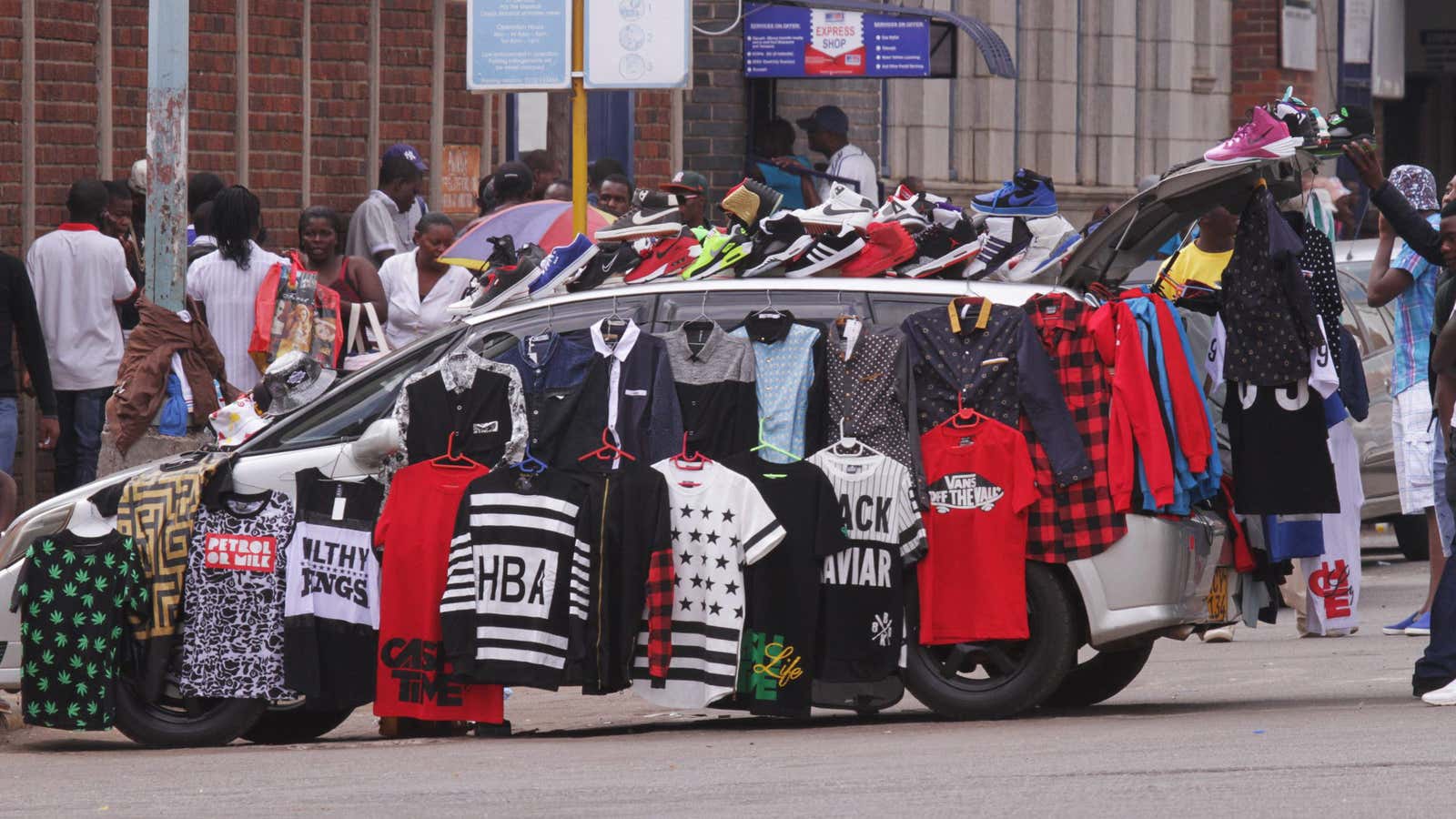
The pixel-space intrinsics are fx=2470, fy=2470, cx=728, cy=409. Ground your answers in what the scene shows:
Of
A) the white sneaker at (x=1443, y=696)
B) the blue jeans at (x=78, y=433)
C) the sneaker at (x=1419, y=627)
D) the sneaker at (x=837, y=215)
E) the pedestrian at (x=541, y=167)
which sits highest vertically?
the pedestrian at (x=541, y=167)

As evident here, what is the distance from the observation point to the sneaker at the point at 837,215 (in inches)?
367

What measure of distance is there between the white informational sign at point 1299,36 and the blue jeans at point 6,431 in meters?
17.9

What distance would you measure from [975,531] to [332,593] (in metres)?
2.30

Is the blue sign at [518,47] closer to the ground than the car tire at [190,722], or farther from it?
farther from it

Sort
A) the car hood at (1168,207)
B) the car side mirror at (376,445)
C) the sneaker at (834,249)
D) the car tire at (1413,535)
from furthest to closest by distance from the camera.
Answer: the car tire at (1413,535), the sneaker at (834,249), the car hood at (1168,207), the car side mirror at (376,445)

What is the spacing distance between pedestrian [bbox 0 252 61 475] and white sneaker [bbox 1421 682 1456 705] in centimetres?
650

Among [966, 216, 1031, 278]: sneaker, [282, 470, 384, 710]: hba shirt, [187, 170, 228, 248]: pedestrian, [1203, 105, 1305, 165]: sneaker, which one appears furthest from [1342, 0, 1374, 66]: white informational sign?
[282, 470, 384, 710]: hba shirt

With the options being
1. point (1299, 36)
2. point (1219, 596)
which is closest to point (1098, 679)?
point (1219, 596)

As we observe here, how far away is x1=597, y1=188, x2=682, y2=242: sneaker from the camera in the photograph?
9727 millimetres

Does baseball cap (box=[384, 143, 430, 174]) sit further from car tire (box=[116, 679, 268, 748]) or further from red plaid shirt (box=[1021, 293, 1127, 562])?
red plaid shirt (box=[1021, 293, 1127, 562])

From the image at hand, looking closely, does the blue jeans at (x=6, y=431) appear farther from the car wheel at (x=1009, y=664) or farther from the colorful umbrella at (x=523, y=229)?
the car wheel at (x=1009, y=664)

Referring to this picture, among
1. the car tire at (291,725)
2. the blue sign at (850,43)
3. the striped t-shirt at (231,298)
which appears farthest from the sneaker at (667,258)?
the blue sign at (850,43)

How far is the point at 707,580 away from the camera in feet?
28.8

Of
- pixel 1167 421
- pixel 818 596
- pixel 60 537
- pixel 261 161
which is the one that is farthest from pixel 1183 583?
pixel 261 161
